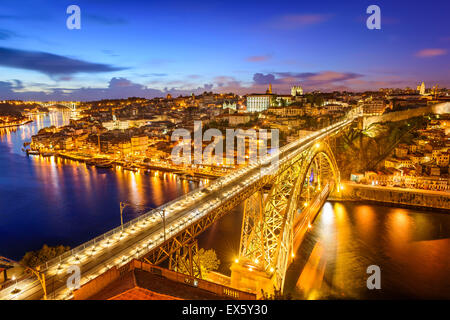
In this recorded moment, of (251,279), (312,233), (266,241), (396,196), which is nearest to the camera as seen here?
(251,279)

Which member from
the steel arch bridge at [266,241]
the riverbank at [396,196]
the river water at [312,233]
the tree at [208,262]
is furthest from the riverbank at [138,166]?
the steel arch bridge at [266,241]

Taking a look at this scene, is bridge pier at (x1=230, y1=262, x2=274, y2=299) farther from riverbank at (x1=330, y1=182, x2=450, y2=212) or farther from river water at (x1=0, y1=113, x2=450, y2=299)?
riverbank at (x1=330, y1=182, x2=450, y2=212)

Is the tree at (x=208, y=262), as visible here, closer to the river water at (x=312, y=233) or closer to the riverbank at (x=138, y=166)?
the river water at (x=312, y=233)

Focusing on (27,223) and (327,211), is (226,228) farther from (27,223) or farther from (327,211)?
(27,223)

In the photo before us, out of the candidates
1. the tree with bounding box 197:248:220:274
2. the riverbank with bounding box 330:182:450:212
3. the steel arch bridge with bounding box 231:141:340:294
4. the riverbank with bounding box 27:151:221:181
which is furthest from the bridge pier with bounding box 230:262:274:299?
the riverbank with bounding box 27:151:221:181

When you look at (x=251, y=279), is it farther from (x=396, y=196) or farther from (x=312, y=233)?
(x=396, y=196)

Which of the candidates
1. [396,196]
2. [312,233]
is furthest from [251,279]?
[396,196]

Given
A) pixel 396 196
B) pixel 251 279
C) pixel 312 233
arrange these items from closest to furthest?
pixel 251 279 < pixel 312 233 < pixel 396 196
